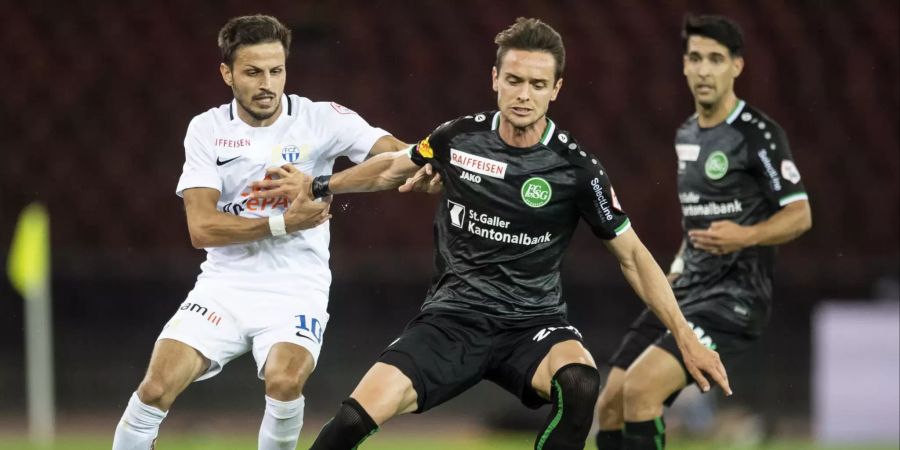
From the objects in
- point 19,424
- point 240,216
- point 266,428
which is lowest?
point 19,424

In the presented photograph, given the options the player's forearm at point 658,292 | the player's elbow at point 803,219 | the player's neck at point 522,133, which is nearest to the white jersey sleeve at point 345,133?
the player's neck at point 522,133

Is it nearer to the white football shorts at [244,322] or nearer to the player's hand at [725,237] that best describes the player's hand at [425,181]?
the white football shorts at [244,322]

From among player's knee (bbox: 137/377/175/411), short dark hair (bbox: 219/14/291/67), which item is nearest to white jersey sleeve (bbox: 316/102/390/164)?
short dark hair (bbox: 219/14/291/67)

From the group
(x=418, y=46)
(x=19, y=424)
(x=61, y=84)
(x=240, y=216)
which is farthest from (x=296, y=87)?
(x=240, y=216)

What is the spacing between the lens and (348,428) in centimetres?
486

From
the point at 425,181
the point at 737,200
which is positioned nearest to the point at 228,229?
the point at 425,181

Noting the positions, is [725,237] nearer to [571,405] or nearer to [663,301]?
[663,301]

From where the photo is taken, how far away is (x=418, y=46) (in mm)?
12625

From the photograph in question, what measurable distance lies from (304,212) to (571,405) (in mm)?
1443

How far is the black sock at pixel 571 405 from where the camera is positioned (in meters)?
4.95

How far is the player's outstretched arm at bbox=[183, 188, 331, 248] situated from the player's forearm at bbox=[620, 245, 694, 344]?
1382mm

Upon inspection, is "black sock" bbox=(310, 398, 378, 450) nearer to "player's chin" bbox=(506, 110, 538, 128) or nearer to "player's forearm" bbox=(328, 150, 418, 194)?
"player's forearm" bbox=(328, 150, 418, 194)

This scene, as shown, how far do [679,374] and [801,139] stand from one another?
6704 millimetres

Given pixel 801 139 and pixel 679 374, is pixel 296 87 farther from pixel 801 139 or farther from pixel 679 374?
pixel 679 374
